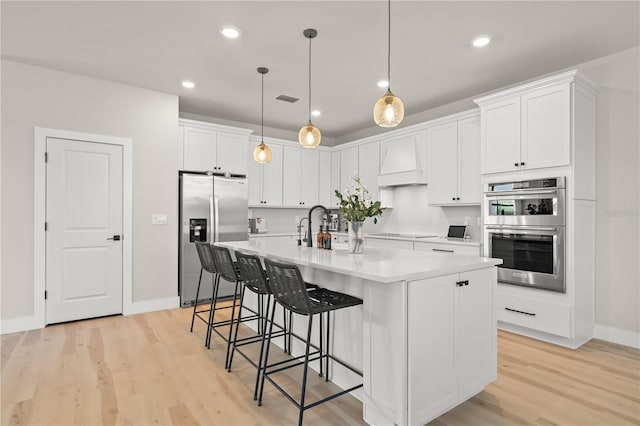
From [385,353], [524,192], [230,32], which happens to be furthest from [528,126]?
[230,32]

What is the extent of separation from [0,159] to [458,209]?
5.39m

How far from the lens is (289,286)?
205cm

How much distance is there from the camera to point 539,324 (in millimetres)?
3395

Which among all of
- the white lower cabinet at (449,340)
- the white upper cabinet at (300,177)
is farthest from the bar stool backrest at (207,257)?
the white upper cabinet at (300,177)

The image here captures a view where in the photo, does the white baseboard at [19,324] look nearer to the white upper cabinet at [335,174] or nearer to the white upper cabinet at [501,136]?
the white upper cabinet at [335,174]

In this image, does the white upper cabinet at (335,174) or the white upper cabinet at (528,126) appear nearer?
the white upper cabinet at (528,126)

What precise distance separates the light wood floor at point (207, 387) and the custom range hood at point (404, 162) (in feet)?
7.98

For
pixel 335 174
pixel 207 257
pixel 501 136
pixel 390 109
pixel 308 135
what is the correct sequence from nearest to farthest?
1. pixel 390 109
2. pixel 308 135
3. pixel 207 257
4. pixel 501 136
5. pixel 335 174

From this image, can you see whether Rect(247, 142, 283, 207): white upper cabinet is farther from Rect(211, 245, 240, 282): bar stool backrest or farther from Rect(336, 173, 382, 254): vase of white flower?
Rect(336, 173, 382, 254): vase of white flower

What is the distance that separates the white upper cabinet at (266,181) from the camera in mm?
5711

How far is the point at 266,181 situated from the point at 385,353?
435 cm

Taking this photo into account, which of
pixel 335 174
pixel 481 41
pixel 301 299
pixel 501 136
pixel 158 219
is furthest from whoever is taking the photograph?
pixel 335 174

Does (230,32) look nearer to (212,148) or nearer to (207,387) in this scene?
(212,148)

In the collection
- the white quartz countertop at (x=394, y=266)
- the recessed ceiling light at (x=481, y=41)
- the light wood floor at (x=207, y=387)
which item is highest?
the recessed ceiling light at (x=481, y=41)
